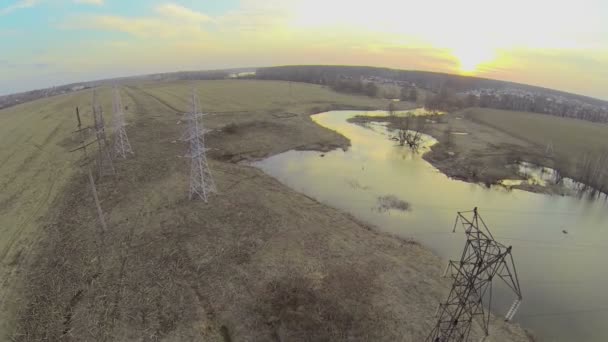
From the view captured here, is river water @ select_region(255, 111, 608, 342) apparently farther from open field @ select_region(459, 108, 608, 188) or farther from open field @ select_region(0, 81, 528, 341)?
open field @ select_region(459, 108, 608, 188)

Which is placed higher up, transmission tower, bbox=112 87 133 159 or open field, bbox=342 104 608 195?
transmission tower, bbox=112 87 133 159

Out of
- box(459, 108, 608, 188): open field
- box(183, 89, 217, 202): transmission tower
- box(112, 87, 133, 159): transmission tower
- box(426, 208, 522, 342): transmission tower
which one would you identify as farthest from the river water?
box(112, 87, 133, 159): transmission tower

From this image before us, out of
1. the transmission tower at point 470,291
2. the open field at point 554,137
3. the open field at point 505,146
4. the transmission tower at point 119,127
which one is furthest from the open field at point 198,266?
the open field at point 554,137

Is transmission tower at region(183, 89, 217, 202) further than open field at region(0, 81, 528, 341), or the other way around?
transmission tower at region(183, 89, 217, 202)

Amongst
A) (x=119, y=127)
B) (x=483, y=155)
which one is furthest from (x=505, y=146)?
(x=119, y=127)

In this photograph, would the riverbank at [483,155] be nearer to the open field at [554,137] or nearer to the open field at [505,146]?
the open field at [505,146]
